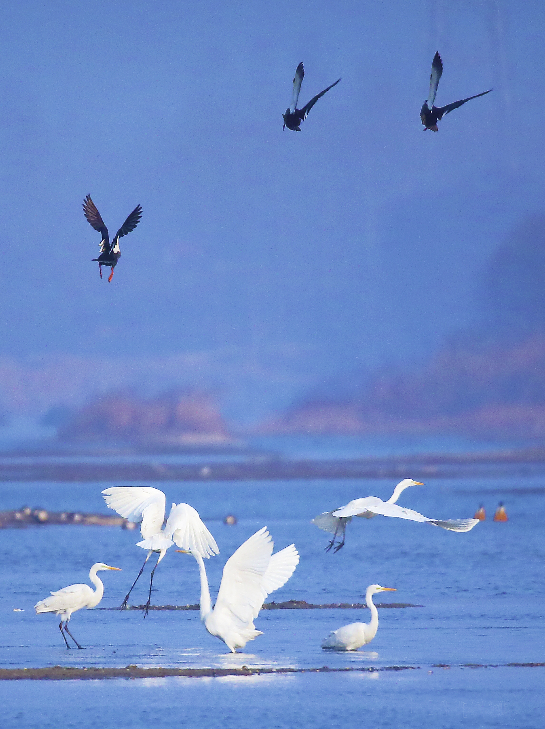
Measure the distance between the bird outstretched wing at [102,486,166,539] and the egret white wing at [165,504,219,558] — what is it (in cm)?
22

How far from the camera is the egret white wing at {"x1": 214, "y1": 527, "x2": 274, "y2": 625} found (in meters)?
17.2

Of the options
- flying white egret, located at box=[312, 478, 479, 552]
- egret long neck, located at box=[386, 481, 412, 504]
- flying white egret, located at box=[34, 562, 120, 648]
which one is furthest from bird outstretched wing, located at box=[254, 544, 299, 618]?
flying white egret, located at box=[34, 562, 120, 648]

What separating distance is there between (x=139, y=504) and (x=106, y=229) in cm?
496

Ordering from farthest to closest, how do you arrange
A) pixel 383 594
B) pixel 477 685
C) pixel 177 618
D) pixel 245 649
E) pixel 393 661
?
pixel 383 594 → pixel 177 618 → pixel 245 649 → pixel 393 661 → pixel 477 685

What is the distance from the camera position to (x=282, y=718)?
1417 centimetres

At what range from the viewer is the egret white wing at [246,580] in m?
17.2

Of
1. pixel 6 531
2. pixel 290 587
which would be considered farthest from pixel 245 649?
pixel 6 531

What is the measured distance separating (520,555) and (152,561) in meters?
10.3

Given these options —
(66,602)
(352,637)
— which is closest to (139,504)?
(66,602)

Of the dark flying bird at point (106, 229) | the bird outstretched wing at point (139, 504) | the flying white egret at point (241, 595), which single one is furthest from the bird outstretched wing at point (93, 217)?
the flying white egret at point (241, 595)

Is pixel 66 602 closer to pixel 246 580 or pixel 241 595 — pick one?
pixel 241 595

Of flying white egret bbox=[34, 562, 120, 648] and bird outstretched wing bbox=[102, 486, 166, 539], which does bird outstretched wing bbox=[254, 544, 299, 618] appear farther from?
flying white egret bbox=[34, 562, 120, 648]

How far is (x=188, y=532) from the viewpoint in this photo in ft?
63.0

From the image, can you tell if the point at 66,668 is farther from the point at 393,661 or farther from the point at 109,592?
the point at 109,592
